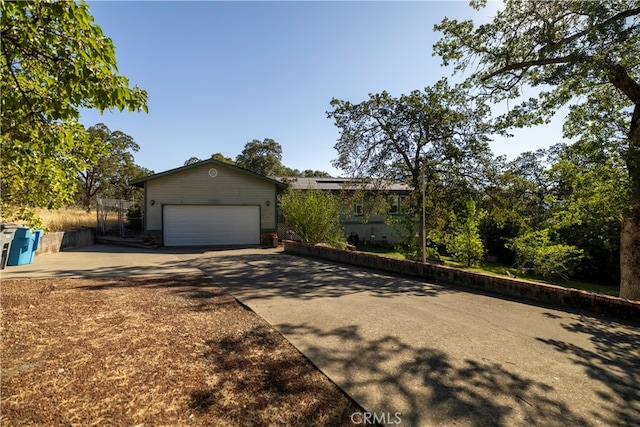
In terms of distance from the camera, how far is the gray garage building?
16484 mm

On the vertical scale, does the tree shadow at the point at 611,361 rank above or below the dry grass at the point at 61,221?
below

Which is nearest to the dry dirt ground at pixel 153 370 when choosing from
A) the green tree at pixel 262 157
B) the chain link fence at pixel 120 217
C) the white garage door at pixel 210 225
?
the white garage door at pixel 210 225

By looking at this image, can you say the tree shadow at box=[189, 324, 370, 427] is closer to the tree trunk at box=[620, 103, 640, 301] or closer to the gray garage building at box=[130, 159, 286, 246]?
the tree trunk at box=[620, 103, 640, 301]

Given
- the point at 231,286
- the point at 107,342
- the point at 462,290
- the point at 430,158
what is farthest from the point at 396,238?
the point at 107,342

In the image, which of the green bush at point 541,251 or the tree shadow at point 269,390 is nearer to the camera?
the tree shadow at point 269,390

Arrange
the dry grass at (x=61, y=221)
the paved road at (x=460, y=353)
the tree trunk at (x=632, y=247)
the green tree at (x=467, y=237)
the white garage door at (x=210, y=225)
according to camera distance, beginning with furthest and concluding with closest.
→ the white garage door at (x=210, y=225)
the dry grass at (x=61, y=221)
the green tree at (x=467, y=237)
the tree trunk at (x=632, y=247)
the paved road at (x=460, y=353)

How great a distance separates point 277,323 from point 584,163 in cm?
996

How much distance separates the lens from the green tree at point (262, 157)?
143 ft

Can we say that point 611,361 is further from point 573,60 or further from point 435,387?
point 573,60

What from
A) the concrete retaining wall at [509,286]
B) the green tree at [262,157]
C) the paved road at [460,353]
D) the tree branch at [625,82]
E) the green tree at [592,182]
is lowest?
the paved road at [460,353]

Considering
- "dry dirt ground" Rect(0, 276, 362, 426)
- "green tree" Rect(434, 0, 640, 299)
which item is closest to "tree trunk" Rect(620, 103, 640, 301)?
"green tree" Rect(434, 0, 640, 299)

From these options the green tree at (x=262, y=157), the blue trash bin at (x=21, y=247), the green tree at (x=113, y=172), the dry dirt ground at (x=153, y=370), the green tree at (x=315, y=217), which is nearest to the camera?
the dry dirt ground at (x=153, y=370)

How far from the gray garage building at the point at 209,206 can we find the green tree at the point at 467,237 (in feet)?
31.1

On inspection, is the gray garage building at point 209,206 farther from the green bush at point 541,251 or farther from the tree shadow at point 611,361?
the tree shadow at point 611,361
